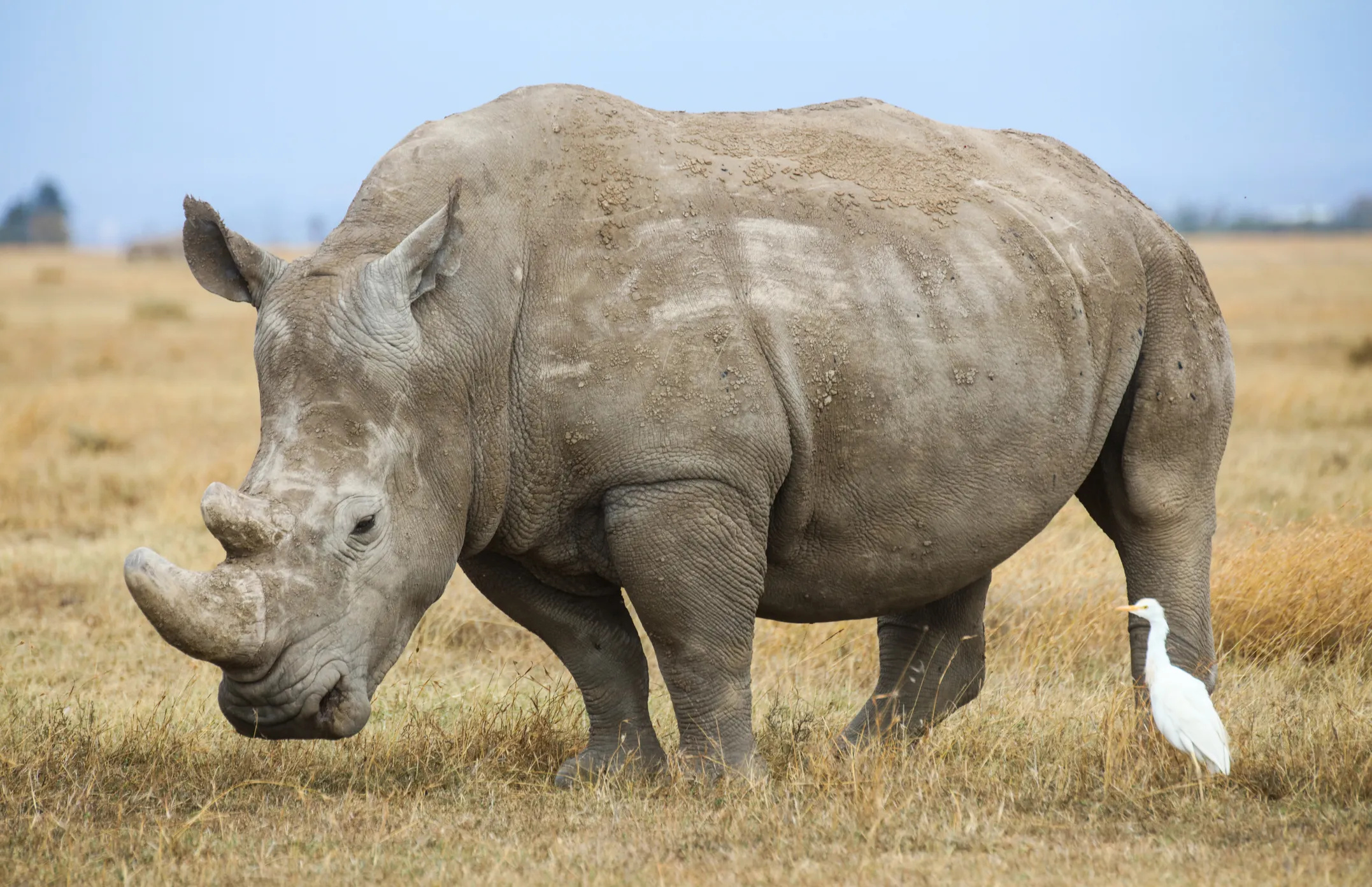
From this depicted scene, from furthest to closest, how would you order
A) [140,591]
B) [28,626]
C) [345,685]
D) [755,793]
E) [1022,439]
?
1. [28,626]
2. [1022,439]
3. [755,793]
4. [345,685]
5. [140,591]

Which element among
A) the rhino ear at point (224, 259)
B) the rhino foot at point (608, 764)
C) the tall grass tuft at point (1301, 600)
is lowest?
the tall grass tuft at point (1301, 600)

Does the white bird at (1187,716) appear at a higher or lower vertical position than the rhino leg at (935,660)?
higher

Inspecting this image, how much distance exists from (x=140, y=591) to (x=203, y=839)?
924 millimetres

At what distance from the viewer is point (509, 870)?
4.25 metres

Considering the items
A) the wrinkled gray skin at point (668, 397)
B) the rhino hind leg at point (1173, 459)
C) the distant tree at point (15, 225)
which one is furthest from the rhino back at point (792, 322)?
the distant tree at point (15, 225)

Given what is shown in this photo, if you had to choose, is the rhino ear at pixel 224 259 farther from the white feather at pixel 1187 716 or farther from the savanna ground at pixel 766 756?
the white feather at pixel 1187 716

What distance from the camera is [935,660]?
6211mm

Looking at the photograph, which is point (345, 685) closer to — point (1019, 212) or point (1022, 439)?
point (1022, 439)

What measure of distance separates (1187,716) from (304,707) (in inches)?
108

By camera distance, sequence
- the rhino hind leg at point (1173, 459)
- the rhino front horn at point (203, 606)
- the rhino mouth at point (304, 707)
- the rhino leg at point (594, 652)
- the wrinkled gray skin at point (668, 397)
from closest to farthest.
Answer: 1. the rhino front horn at point (203, 606)
2. the rhino mouth at point (304, 707)
3. the wrinkled gray skin at point (668, 397)
4. the rhino leg at point (594, 652)
5. the rhino hind leg at point (1173, 459)

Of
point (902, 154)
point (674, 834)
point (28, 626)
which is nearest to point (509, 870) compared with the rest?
point (674, 834)

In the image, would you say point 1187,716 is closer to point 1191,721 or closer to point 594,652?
point 1191,721

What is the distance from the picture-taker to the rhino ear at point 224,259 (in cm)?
473

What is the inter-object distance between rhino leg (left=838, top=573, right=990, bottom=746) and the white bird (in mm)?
1106
